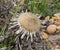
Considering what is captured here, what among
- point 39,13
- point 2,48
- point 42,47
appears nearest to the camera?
point 2,48

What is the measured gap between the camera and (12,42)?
307 cm

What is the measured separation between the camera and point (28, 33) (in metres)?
2.95

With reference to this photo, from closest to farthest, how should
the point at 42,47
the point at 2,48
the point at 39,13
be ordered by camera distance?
the point at 2,48
the point at 42,47
the point at 39,13

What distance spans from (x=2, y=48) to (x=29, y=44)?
314mm

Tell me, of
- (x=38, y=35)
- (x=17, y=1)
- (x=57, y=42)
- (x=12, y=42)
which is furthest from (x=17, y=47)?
(x=17, y=1)

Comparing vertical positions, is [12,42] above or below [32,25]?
below

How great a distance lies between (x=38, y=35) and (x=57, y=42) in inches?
12.5

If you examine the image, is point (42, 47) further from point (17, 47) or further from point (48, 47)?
point (17, 47)

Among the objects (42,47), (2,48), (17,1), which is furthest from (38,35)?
(17,1)

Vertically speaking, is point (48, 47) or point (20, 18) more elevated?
point (20, 18)

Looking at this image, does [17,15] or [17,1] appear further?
[17,1]

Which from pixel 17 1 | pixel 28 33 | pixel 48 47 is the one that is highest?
pixel 17 1

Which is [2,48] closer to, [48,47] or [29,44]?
[29,44]

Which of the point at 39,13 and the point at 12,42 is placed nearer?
the point at 12,42
